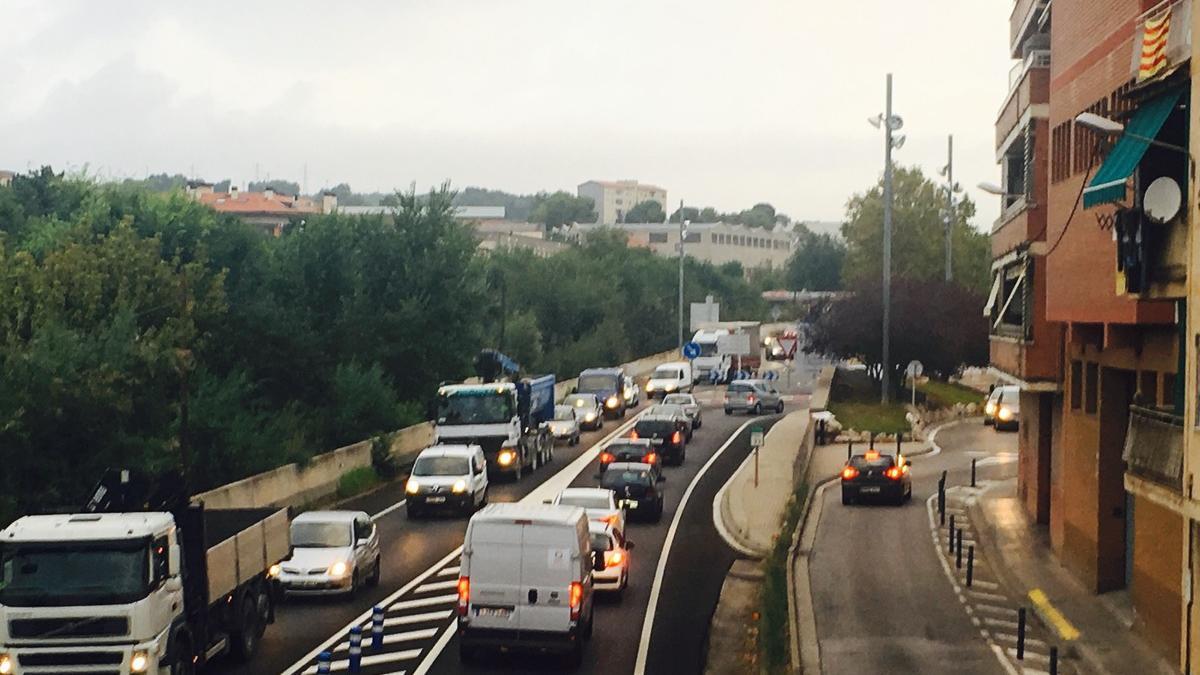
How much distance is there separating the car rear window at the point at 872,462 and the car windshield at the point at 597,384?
23127 mm

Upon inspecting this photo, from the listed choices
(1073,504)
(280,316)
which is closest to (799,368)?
(280,316)

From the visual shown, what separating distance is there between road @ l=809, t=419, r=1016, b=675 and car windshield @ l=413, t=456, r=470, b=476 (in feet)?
28.5

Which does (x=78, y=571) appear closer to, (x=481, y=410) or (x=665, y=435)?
(x=481, y=410)

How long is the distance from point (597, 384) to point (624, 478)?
27201mm

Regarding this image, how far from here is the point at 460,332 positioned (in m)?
56.8

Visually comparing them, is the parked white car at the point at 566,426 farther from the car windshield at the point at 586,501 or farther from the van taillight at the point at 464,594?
the van taillight at the point at 464,594

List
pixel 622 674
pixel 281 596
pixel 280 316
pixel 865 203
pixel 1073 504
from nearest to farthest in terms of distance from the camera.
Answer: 1. pixel 622 674
2. pixel 281 596
3. pixel 1073 504
4. pixel 280 316
5. pixel 865 203

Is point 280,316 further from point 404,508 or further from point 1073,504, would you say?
point 1073,504

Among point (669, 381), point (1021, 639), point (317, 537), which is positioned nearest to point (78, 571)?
point (317, 537)

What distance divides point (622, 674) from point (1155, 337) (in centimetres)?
1025

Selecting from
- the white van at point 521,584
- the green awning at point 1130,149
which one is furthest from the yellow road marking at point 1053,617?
the white van at point 521,584

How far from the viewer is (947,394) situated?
72312 mm

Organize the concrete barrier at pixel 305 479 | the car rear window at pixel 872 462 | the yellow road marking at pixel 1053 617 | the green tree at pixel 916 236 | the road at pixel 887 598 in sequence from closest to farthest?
the road at pixel 887 598, the yellow road marking at pixel 1053 617, the concrete barrier at pixel 305 479, the car rear window at pixel 872 462, the green tree at pixel 916 236

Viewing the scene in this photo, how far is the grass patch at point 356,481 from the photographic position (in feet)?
132
